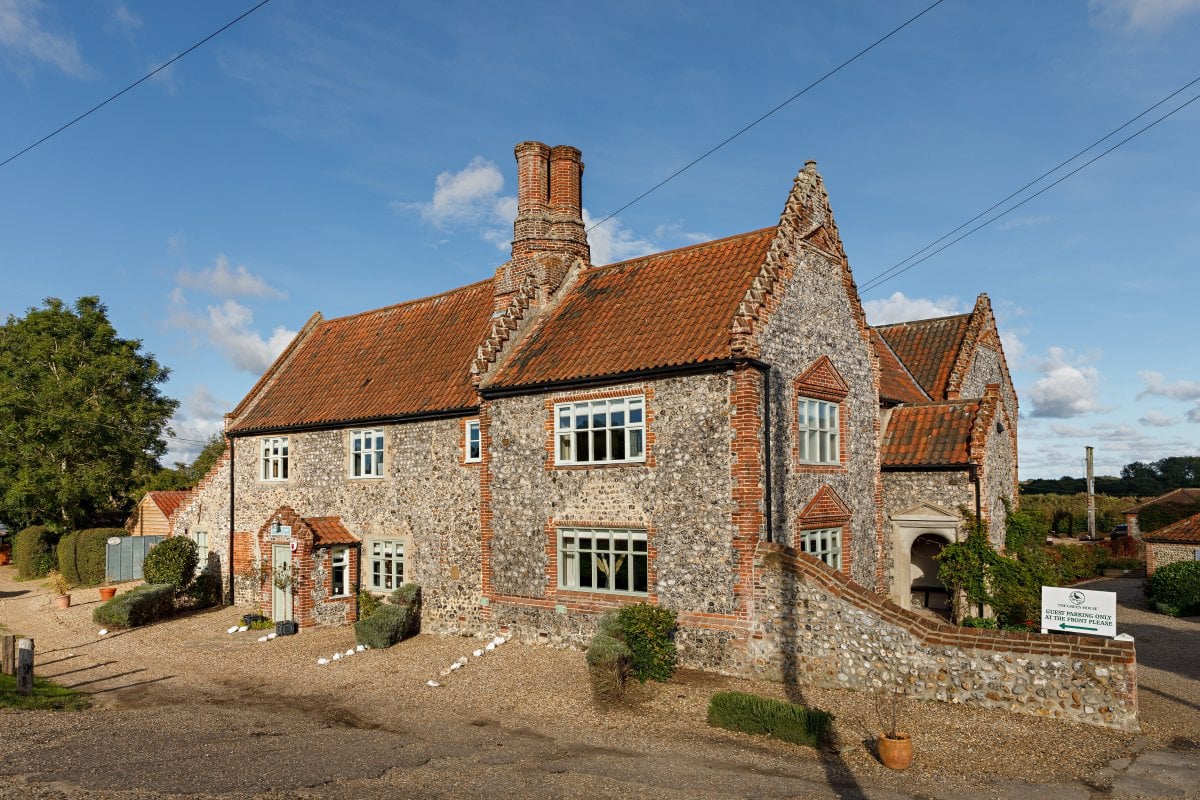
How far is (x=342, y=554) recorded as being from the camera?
23.8m

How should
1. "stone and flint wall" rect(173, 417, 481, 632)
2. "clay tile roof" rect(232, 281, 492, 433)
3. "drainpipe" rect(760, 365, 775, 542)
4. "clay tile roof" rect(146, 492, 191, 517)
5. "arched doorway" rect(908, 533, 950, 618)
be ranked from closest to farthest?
"drainpipe" rect(760, 365, 775, 542) < "stone and flint wall" rect(173, 417, 481, 632) < "clay tile roof" rect(232, 281, 492, 433) < "arched doorway" rect(908, 533, 950, 618) < "clay tile roof" rect(146, 492, 191, 517)

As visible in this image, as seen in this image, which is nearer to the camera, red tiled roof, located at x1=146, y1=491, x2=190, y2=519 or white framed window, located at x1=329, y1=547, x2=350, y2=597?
white framed window, located at x1=329, y1=547, x2=350, y2=597

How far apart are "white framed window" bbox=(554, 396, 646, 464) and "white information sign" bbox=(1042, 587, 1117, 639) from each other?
26.5ft

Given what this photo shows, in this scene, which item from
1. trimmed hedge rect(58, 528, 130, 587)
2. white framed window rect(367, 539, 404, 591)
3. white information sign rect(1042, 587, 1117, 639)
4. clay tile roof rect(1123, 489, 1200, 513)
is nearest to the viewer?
white information sign rect(1042, 587, 1117, 639)

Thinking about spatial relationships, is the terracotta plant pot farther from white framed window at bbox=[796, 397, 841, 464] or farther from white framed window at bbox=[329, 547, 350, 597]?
white framed window at bbox=[329, 547, 350, 597]

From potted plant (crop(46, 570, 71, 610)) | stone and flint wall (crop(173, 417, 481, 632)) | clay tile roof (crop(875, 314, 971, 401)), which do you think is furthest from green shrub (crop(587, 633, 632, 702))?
potted plant (crop(46, 570, 71, 610))

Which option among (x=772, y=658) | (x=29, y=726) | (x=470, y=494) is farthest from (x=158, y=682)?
(x=772, y=658)

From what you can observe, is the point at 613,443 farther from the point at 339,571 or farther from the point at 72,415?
the point at 72,415

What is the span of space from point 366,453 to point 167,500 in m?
21.5

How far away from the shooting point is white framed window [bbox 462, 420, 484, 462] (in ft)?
70.8

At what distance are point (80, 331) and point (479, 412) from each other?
34012 mm

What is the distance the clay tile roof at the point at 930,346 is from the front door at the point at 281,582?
2103 cm

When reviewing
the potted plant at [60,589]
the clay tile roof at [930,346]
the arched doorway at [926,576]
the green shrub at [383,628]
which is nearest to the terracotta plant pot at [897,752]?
the green shrub at [383,628]

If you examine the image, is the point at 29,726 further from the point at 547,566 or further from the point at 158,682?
the point at 547,566
